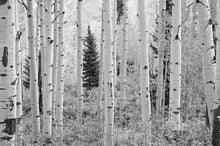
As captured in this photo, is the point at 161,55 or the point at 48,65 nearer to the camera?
the point at 48,65

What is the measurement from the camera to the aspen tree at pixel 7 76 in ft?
10.7

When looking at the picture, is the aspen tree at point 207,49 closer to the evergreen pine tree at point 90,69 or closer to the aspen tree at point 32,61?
the aspen tree at point 32,61

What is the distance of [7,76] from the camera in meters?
3.29

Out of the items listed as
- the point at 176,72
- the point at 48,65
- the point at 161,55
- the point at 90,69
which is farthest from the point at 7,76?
the point at 90,69

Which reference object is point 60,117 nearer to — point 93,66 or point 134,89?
point 134,89

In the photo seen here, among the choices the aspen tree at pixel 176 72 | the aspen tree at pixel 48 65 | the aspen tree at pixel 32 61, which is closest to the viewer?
the aspen tree at pixel 176 72

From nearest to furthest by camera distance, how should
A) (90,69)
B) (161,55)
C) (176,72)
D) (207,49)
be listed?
(207,49), (176,72), (161,55), (90,69)

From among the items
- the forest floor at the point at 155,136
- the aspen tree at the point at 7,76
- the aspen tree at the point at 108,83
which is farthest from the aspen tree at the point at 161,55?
the aspen tree at the point at 7,76

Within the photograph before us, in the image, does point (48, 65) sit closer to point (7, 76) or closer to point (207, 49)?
point (207, 49)

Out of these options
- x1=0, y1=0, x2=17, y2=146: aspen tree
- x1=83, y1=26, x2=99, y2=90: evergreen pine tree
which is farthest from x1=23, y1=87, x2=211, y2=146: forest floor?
x1=83, y1=26, x2=99, y2=90: evergreen pine tree

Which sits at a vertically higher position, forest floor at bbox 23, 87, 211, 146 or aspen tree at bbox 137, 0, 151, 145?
aspen tree at bbox 137, 0, 151, 145

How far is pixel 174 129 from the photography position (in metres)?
6.72

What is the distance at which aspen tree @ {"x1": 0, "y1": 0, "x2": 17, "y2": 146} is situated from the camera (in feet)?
10.7

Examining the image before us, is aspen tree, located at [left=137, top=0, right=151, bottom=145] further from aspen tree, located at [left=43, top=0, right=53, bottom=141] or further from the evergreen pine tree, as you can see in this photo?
the evergreen pine tree
